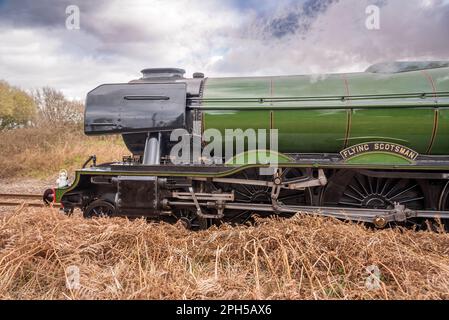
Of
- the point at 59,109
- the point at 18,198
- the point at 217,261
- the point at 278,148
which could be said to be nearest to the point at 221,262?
the point at 217,261

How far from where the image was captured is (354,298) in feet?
8.12

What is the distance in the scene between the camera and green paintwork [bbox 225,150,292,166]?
4.23 metres

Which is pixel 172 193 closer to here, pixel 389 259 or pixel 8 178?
pixel 389 259

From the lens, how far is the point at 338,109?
436 centimetres

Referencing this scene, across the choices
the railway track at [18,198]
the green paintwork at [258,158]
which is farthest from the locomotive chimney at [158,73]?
the railway track at [18,198]

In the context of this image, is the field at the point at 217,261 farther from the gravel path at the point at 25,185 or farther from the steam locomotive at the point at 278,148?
the gravel path at the point at 25,185

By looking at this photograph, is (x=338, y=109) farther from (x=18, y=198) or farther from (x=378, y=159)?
(x=18, y=198)

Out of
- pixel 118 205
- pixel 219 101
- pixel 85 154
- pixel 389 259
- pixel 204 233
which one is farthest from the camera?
pixel 85 154

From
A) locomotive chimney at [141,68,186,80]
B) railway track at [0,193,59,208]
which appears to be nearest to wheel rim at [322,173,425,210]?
locomotive chimney at [141,68,186,80]

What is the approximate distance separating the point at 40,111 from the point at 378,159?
63.6 feet

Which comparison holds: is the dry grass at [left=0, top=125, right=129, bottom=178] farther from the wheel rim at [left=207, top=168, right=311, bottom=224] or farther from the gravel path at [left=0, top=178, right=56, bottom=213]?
the wheel rim at [left=207, top=168, right=311, bottom=224]

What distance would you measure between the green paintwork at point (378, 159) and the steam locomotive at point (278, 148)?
0.01 m
